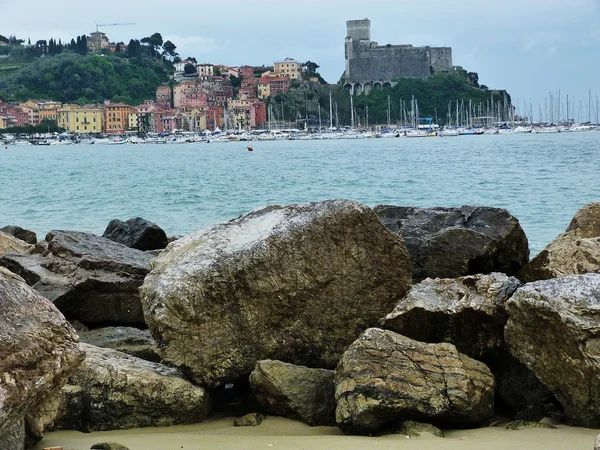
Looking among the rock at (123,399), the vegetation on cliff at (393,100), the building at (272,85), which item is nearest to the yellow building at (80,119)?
the vegetation on cliff at (393,100)

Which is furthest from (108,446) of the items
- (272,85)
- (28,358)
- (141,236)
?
(272,85)

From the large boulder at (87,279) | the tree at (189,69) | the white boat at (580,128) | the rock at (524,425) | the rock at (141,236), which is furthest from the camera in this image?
the tree at (189,69)

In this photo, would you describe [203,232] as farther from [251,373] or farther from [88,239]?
[88,239]

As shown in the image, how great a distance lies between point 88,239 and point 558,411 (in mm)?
5346

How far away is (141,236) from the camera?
12.0 meters

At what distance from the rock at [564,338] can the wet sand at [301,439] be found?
0.64 feet

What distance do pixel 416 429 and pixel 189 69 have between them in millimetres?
193875

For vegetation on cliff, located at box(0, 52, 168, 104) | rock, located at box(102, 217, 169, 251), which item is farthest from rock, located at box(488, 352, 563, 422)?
vegetation on cliff, located at box(0, 52, 168, 104)

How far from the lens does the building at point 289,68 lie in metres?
175

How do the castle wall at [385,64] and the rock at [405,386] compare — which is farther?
the castle wall at [385,64]

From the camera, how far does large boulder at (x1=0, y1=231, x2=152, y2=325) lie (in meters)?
8.09

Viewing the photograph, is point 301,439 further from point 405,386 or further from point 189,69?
point 189,69

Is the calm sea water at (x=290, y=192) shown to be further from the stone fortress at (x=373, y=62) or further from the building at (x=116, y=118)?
the building at (x=116, y=118)

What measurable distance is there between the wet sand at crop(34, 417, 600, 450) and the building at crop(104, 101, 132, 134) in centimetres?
15541
